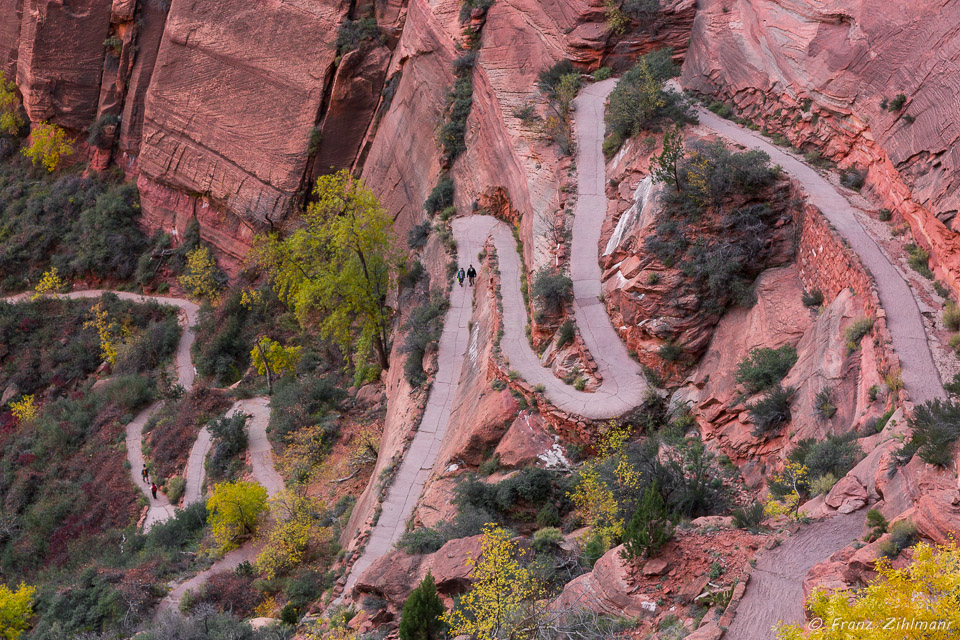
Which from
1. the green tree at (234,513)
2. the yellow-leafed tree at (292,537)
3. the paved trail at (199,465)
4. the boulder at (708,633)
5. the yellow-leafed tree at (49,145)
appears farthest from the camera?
the yellow-leafed tree at (49,145)

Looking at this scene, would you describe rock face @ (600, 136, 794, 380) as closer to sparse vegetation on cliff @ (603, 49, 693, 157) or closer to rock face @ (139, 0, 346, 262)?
sparse vegetation on cliff @ (603, 49, 693, 157)

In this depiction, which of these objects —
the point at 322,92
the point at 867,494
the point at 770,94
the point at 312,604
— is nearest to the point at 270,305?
the point at 322,92

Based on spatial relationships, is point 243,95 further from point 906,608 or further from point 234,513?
point 906,608

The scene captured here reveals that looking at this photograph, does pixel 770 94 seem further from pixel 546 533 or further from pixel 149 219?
pixel 149 219

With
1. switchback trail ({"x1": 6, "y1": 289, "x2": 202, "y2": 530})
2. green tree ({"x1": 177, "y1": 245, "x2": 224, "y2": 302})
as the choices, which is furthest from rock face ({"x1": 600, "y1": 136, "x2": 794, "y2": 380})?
green tree ({"x1": 177, "y1": 245, "x2": 224, "y2": 302})

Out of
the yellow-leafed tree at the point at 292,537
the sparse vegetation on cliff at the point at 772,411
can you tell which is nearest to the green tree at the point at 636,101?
the sparse vegetation on cliff at the point at 772,411

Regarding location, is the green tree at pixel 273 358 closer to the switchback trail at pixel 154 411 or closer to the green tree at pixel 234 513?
the switchback trail at pixel 154 411

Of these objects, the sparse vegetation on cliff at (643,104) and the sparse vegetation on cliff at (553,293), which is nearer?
the sparse vegetation on cliff at (553,293)
